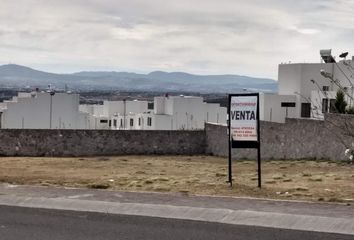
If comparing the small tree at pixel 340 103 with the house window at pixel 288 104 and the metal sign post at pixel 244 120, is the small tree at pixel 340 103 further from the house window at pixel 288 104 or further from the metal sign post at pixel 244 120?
the house window at pixel 288 104

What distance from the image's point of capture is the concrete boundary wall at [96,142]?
40.0 metres

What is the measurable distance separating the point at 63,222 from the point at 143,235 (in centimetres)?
174

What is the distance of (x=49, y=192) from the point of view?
527 inches

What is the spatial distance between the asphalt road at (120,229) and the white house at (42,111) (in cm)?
6162

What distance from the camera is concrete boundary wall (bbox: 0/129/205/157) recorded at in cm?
4000

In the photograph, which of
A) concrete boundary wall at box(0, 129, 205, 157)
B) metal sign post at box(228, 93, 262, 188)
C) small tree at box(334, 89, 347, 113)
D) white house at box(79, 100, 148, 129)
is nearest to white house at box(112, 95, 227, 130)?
white house at box(79, 100, 148, 129)

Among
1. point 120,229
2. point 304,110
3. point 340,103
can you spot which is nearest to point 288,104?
point 304,110

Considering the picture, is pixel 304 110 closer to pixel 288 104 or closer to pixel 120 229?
pixel 288 104

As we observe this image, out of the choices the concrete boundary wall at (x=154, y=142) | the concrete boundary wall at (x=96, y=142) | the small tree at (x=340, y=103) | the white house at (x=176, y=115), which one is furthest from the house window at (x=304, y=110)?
the small tree at (x=340, y=103)

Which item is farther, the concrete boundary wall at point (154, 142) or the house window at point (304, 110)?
the house window at point (304, 110)

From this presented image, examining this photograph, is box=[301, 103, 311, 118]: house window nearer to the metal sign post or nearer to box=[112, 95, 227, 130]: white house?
box=[112, 95, 227, 130]: white house

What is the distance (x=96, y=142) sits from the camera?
41.9 meters

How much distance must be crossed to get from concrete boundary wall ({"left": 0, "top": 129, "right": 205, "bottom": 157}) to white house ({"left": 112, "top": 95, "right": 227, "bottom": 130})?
33.5 m

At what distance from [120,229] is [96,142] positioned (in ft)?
107
